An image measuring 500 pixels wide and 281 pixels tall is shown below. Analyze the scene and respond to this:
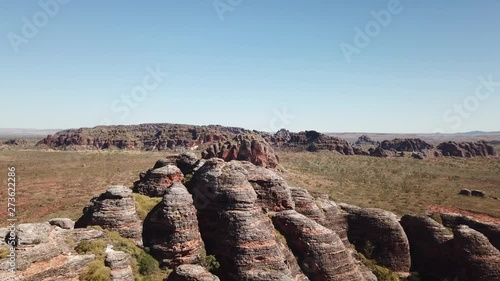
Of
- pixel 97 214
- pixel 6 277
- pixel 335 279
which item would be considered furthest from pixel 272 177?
pixel 6 277

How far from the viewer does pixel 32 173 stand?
285 ft

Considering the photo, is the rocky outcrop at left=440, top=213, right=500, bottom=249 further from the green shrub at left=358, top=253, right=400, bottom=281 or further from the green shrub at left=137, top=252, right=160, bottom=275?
the green shrub at left=137, top=252, right=160, bottom=275

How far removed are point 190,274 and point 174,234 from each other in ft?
11.2

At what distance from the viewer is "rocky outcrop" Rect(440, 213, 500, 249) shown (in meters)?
29.9

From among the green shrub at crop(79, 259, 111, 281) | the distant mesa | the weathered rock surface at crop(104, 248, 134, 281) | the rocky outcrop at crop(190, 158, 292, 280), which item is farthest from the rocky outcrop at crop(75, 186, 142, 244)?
the distant mesa

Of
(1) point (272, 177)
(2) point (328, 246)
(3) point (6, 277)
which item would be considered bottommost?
(2) point (328, 246)

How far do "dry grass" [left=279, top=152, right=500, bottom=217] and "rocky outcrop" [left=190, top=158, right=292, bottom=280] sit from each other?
135ft

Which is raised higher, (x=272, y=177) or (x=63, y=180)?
(x=272, y=177)

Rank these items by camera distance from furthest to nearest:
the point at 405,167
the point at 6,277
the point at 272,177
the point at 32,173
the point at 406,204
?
the point at 405,167, the point at 32,173, the point at 406,204, the point at 272,177, the point at 6,277

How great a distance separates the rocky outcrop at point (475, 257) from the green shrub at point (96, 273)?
25413 mm

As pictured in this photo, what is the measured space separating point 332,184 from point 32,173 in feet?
242

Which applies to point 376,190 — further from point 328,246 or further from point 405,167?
point 328,246

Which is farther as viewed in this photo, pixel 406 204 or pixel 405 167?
pixel 405 167

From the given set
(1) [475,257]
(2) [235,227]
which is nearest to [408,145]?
(1) [475,257]
